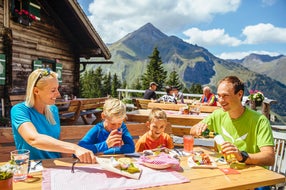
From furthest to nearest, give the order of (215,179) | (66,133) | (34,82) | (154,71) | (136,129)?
(154,71) < (136,129) < (66,133) < (34,82) < (215,179)

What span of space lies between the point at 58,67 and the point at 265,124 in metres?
8.77

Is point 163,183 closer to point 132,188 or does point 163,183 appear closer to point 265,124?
point 132,188

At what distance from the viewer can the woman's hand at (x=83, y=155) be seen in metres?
1.61

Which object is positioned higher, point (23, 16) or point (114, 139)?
point (23, 16)

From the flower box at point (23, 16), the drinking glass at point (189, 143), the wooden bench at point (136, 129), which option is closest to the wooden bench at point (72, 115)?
the flower box at point (23, 16)

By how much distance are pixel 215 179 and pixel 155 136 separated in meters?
1.08

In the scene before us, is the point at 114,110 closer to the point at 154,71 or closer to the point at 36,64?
the point at 36,64

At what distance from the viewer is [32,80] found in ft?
6.73

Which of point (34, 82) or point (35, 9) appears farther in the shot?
point (35, 9)

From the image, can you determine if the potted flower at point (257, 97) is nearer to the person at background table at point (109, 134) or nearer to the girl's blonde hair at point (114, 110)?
the person at background table at point (109, 134)

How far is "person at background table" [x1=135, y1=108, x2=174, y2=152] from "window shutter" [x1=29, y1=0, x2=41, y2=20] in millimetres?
7052

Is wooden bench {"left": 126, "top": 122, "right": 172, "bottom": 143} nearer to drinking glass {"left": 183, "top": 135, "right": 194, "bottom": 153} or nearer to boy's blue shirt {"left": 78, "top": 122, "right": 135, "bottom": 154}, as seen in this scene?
boy's blue shirt {"left": 78, "top": 122, "right": 135, "bottom": 154}

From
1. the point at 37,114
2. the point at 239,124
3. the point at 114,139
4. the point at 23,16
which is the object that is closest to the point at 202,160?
the point at 239,124

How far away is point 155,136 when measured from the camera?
260 centimetres
